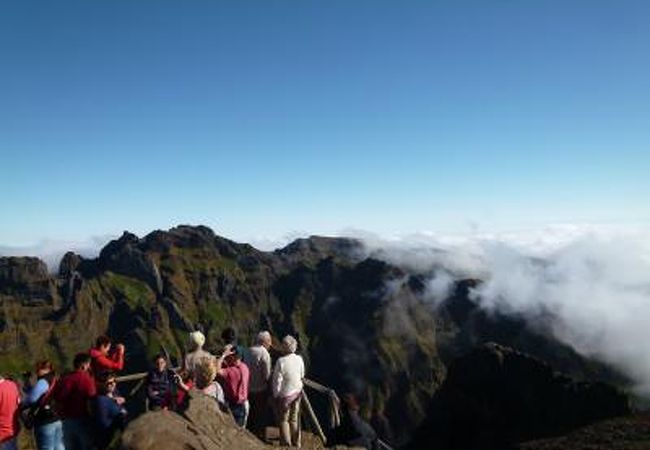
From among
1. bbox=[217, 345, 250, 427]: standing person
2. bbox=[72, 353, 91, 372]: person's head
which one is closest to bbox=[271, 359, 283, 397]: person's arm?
bbox=[217, 345, 250, 427]: standing person

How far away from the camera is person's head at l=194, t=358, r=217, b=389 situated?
62.5 feet

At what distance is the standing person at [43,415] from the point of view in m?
17.3

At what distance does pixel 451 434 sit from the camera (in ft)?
460

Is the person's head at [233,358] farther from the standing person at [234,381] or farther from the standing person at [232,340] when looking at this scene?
the standing person at [232,340]

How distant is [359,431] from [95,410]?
7.02 metres

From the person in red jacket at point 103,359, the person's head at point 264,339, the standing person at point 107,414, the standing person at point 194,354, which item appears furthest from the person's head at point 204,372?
the person's head at point 264,339

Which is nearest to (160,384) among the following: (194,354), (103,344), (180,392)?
(180,392)

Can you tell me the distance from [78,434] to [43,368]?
75.6 inches

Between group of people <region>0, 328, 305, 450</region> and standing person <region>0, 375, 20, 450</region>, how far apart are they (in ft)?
0.08

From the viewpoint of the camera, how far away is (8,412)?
16.8 meters

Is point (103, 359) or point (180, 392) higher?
point (103, 359)

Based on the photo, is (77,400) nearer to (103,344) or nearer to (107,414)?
(107,414)

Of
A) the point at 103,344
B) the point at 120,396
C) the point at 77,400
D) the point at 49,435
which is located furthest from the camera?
the point at 120,396

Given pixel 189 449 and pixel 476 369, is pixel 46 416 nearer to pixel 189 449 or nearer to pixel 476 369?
pixel 189 449
